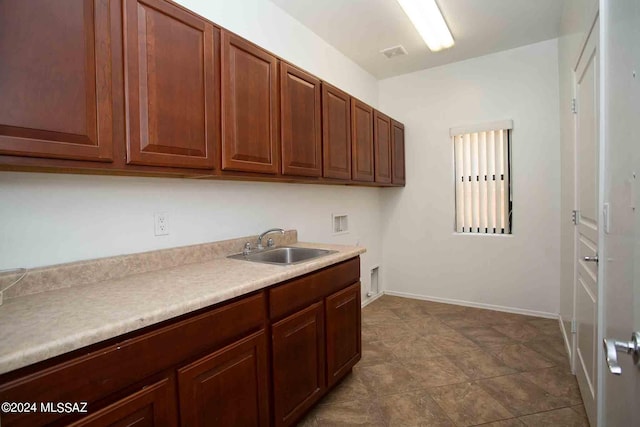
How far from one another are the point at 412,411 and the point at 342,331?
0.62m

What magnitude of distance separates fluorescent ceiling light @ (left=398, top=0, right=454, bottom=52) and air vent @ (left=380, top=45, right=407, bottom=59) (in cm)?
28

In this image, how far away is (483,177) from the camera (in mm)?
3625

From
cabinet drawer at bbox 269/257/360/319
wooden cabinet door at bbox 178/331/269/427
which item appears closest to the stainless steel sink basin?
cabinet drawer at bbox 269/257/360/319

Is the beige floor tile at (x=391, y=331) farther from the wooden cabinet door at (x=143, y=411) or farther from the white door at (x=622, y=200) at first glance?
the wooden cabinet door at (x=143, y=411)

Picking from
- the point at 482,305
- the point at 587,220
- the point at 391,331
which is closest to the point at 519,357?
the point at 391,331

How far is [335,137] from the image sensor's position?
8.48 feet

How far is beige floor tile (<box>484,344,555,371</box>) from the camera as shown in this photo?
2.38 meters

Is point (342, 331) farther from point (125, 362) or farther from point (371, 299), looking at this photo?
point (371, 299)

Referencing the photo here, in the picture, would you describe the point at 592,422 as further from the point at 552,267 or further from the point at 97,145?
the point at 97,145

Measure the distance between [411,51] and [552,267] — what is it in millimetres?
2740

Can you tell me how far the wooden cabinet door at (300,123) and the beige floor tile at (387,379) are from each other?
5.05ft

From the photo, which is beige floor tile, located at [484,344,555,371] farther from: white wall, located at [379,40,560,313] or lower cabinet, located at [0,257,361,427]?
lower cabinet, located at [0,257,361,427]

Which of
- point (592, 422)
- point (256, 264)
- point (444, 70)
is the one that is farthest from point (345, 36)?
point (592, 422)

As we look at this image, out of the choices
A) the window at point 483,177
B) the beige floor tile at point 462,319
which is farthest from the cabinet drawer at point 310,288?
the window at point 483,177
